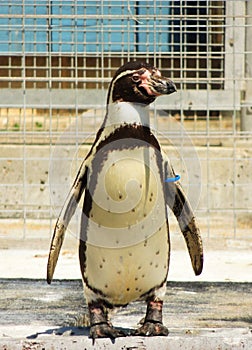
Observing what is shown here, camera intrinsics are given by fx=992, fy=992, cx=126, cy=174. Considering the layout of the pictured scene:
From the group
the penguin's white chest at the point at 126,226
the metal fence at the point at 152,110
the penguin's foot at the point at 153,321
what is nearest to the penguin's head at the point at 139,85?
the penguin's white chest at the point at 126,226

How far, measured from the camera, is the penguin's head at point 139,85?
3676 millimetres

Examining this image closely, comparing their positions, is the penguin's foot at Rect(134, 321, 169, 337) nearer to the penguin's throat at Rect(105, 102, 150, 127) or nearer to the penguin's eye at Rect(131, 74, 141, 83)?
the penguin's throat at Rect(105, 102, 150, 127)

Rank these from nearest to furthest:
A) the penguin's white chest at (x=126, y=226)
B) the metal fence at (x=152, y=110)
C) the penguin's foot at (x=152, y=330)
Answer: the penguin's white chest at (x=126, y=226)
the penguin's foot at (x=152, y=330)
the metal fence at (x=152, y=110)

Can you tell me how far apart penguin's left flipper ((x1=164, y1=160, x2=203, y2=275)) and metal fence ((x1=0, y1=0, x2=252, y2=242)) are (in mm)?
3225

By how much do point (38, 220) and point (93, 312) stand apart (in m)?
4.01

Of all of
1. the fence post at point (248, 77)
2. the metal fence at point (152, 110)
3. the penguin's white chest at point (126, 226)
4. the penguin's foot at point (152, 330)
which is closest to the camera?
the penguin's white chest at point (126, 226)

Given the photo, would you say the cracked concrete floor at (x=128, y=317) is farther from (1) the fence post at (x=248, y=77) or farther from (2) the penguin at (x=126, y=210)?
(1) the fence post at (x=248, y=77)

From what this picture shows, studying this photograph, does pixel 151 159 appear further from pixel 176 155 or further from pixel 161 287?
pixel 176 155

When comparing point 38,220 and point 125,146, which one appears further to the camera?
point 38,220

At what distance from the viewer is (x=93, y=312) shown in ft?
12.4

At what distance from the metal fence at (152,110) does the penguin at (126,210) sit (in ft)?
11.2

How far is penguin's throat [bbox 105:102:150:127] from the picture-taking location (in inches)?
146

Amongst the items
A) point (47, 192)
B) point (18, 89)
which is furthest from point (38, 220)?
point (18, 89)

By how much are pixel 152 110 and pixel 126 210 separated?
4.12 m
